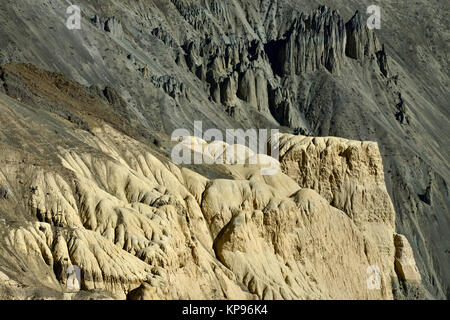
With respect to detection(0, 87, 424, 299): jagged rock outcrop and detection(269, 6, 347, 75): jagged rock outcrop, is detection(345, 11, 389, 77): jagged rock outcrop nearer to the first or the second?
detection(269, 6, 347, 75): jagged rock outcrop

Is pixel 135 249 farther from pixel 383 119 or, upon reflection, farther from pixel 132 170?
pixel 383 119

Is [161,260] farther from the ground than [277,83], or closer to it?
farther from the ground

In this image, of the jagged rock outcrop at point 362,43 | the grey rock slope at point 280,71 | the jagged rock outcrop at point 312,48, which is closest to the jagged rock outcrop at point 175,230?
the grey rock slope at point 280,71

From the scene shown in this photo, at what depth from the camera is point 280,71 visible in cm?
15150

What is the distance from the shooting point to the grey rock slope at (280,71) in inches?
4451

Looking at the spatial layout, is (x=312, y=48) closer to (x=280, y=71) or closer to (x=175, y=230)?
(x=280, y=71)

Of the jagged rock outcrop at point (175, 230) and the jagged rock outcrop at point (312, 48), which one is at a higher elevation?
the jagged rock outcrop at point (175, 230)

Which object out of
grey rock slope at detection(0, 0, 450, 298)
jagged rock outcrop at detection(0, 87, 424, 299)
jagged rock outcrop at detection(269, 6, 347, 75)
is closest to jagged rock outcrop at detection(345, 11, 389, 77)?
grey rock slope at detection(0, 0, 450, 298)

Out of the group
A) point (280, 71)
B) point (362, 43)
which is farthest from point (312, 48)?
point (362, 43)

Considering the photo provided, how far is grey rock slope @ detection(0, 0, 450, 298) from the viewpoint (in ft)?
371

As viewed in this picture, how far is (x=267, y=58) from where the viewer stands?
153m

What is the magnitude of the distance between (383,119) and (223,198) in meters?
80.7

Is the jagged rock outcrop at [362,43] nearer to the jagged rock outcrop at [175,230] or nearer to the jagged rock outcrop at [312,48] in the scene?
the jagged rock outcrop at [312,48]
